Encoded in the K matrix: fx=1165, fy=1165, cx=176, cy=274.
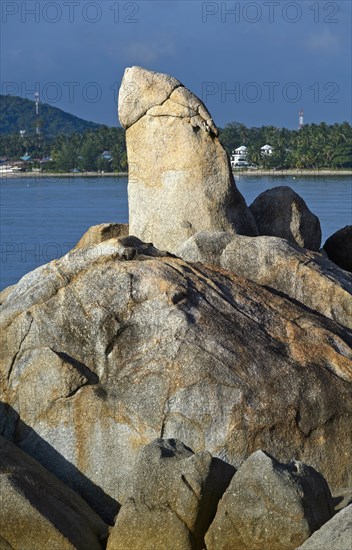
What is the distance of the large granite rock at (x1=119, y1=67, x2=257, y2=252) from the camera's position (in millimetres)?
13789

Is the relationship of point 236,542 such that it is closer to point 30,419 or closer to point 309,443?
point 309,443

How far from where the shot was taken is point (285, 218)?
48.1 ft

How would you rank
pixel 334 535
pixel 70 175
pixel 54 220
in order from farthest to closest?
1. pixel 70 175
2. pixel 54 220
3. pixel 334 535

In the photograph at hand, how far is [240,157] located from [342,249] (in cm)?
10228

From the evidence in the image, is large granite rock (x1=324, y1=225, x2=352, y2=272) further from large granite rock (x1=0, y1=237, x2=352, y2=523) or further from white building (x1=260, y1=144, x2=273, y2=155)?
white building (x1=260, y1=144, x2=273, y2=155)

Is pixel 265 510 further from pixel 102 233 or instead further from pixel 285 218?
pixel 285 218

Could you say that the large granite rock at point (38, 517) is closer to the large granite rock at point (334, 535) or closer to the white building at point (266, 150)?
the large granite rock at point (334, 535)

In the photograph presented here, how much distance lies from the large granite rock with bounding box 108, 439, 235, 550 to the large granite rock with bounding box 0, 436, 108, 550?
256 mm

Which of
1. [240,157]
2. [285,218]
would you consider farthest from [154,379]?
[240,157]

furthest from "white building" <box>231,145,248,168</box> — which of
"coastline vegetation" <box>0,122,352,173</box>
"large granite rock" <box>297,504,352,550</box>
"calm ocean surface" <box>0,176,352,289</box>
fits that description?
"large granite rock" <box>297,504,352,550</box>

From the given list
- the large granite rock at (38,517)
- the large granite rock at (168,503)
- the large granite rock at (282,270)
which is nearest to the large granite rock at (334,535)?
the large granite rock at (168,503)

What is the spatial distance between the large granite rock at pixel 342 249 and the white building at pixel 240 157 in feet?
318

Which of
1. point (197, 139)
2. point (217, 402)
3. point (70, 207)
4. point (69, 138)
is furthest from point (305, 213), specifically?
point (69, 138)

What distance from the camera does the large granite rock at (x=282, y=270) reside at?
10680 mm
